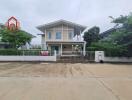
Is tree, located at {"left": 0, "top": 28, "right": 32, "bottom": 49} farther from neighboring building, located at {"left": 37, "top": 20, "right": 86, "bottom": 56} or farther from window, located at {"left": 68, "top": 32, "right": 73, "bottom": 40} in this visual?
window, located at {"left": 68, "top": 32, "right": 73, "bottom": 40}

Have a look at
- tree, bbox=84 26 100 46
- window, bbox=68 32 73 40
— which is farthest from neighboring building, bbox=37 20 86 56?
tree, bbox=84 26 100 46

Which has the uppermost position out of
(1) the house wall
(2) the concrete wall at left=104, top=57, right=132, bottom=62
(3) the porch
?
(1) the house wall

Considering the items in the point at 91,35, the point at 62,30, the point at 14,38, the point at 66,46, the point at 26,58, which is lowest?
the point at 26,58

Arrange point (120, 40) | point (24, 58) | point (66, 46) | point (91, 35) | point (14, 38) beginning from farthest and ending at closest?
point (91, 35) < point (66, 46) < point (14, 38) < point (24, 58) < point (120, 40)

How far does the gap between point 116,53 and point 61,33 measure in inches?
413

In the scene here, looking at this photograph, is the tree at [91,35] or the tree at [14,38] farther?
the tree at [91,35]

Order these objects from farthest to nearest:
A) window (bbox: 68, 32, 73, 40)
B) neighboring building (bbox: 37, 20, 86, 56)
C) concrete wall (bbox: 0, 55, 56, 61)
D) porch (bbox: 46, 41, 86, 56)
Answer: window (bbox: 68, 32, 73, 40) < neighboring building (bbox: 37, 20, 86, 56) < porch (bbox: 46, 41, 86, 56) < concrete wall (bbox: 0, 55, 56, 61)

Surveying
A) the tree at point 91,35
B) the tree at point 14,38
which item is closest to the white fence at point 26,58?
A: the tree at point 14,38

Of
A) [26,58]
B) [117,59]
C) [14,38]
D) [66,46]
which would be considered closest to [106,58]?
[117,59]

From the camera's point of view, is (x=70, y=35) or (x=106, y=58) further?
(x=70, y=35)

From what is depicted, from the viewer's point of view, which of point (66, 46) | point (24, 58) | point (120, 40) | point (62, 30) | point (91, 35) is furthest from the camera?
point (91, 35)

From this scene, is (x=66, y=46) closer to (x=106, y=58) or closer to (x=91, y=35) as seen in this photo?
(x=91, y=35)

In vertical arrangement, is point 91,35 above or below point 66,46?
above

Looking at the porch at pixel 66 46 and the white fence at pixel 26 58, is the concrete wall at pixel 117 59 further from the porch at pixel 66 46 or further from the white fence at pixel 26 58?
the white fence at pixel 26 58
